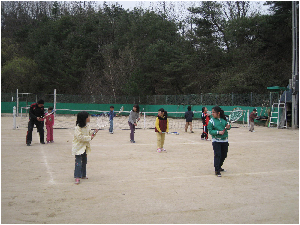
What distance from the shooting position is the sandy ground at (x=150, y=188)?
17.3 ft

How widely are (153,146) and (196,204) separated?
772 cm

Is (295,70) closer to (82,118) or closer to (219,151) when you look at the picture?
(219,151)

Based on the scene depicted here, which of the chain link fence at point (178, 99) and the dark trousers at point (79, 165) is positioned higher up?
the chain link fence at point (178, 99)

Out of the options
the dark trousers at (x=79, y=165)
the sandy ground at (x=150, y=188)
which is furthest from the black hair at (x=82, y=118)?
the sandy ground at (x=150, y=188)

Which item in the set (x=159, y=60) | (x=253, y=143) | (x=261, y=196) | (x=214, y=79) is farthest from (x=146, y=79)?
(x=261, y=196)

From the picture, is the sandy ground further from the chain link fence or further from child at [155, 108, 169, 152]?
the chain link fence

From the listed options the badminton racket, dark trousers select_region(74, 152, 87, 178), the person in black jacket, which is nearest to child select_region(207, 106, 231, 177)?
dark trousers select_region(74, 152, 87, 178)

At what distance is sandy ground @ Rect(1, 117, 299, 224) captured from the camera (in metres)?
5.27

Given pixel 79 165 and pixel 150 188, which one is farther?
pixel 79 165

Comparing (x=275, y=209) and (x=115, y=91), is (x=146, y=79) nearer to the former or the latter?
(x=115, y=91)

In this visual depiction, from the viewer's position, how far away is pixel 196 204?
584cm

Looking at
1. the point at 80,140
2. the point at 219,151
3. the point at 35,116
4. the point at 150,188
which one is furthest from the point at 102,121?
the point at 150,188

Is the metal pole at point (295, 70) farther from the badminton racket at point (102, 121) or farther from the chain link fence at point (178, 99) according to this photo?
the badminton racket at point (102, 121)

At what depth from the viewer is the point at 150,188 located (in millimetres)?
6938
